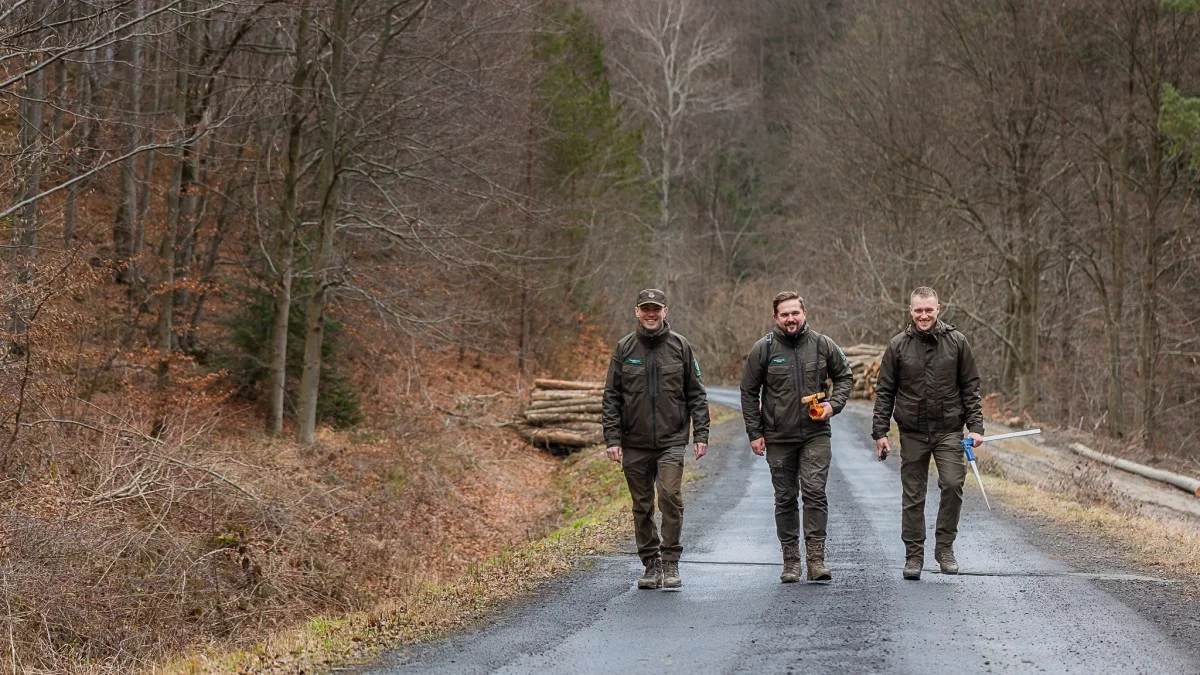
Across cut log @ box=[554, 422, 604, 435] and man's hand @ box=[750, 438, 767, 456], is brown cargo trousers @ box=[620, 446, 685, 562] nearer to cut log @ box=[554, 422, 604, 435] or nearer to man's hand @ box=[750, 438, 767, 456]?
man's hand @ box=[750, 438, 767, 456]

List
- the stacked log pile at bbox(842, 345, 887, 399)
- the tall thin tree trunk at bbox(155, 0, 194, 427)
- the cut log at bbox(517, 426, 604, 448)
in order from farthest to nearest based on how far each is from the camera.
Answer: the stacked log pile at bbox(842, 345, 887, 399) < the cut log at bbox(517, 426, 604, 448) < the tall thin tree trunk at bbox(155, 0, 194, 427)

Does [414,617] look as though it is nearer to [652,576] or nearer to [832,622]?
[652,576]

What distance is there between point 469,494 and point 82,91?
8895mm

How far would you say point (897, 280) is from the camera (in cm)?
4478

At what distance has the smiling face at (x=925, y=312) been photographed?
30.7 ft

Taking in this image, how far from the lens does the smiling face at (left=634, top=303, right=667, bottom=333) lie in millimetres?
9125

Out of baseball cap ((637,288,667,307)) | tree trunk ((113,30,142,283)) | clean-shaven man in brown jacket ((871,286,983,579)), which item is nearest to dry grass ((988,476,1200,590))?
clean-shaven man in brown jacket ((871,286,983,579))

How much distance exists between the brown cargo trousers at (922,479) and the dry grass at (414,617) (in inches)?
115

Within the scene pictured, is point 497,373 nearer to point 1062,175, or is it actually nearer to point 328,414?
point 328,414

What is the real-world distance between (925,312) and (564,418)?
18.0 meters

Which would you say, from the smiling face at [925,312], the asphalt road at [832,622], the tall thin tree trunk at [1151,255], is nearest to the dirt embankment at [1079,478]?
the tall thin tree trunk at [1151,255]

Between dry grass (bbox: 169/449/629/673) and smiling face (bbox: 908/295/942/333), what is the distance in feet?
11.8

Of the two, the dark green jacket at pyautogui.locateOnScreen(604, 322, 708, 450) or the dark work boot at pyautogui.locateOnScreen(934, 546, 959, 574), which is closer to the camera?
the dark green jacket at pyautogui.locateOnScreen(604, 322, 708, 450)

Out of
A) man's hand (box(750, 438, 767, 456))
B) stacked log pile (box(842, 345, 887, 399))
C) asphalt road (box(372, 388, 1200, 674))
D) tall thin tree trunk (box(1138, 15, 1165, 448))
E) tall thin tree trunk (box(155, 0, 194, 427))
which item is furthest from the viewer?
stacked log pile (box(842, 345, 887, 399))
